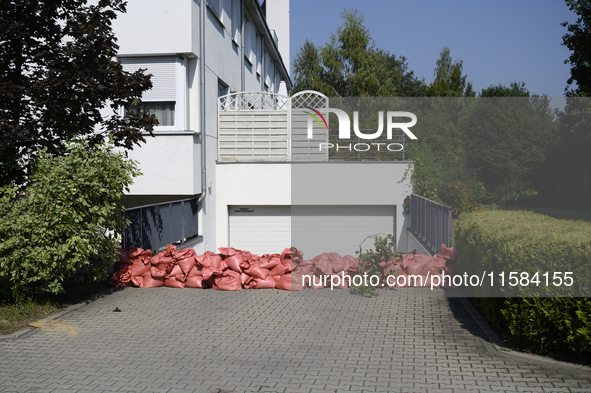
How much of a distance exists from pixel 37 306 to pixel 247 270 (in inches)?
139

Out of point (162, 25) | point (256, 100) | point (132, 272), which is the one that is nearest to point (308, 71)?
point (256, 100)

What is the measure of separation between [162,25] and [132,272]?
638 centimetres

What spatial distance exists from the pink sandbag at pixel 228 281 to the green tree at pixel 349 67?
28.4 metres

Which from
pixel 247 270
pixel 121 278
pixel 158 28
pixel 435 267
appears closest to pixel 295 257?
pixel 247 270

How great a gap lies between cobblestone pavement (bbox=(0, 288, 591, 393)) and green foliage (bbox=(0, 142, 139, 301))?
871 millimetres

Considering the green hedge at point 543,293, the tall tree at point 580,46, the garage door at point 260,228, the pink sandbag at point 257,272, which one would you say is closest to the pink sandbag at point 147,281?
the pink sandbag at point 257,272

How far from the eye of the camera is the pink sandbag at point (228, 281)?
9.66 metres

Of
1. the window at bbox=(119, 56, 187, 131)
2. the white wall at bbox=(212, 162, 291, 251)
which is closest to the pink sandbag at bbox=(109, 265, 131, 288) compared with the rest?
the window at bbox=(119, 56, 187, 131)

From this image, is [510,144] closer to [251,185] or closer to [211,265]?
[251,185]

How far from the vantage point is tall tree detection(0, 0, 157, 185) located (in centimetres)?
812

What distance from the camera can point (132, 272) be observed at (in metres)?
9.98

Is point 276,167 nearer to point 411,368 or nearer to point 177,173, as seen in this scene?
point 177,173

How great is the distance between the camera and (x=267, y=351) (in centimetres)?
619

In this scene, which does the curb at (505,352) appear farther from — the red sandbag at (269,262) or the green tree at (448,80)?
the green tree at (448,80)
